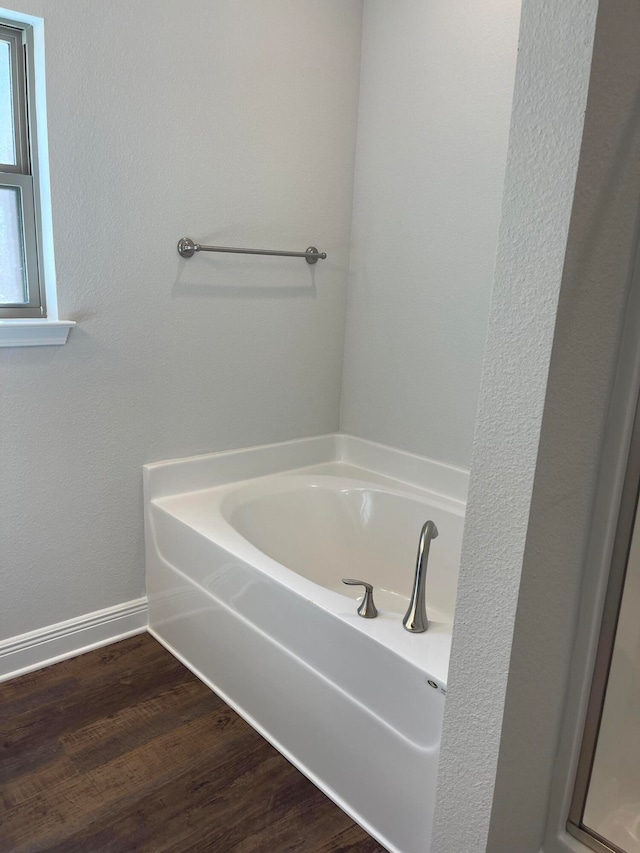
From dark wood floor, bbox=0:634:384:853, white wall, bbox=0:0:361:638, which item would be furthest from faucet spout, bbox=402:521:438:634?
white wall, bbox=0:0:361:638

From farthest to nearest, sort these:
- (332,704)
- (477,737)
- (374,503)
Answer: (374,503), (332,704), (477,737)

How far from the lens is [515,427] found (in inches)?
40.6

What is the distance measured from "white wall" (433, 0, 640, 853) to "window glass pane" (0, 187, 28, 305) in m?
1.53

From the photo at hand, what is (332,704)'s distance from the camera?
1.68 metres

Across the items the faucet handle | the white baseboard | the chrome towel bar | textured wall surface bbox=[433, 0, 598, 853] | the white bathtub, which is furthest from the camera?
the chrome towel bar

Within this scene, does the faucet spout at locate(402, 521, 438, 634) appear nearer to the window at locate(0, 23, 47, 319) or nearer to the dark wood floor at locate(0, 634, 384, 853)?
the dark wood floor at locate(0, 634, 384, 853)

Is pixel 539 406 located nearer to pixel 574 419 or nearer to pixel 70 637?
pixel 574 419

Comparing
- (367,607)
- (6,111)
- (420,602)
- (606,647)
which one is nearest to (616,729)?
(606,647)

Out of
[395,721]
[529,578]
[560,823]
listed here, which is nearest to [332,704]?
[395,721]

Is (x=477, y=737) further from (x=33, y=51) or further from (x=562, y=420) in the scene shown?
(x=33, y=51)

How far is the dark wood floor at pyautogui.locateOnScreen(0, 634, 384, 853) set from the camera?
157 centimetres

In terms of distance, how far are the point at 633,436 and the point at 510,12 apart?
159 cm

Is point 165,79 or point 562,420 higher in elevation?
point 165,79

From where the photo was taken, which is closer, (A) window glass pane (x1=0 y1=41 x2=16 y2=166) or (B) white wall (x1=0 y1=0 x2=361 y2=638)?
(A) window glass pane (x1=0 y1=41 x2=16 y2=166)
